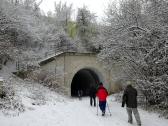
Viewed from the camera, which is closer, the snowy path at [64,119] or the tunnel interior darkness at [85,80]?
the snowy path at [64,119]

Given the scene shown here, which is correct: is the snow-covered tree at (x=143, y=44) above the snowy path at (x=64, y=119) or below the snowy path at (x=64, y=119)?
above

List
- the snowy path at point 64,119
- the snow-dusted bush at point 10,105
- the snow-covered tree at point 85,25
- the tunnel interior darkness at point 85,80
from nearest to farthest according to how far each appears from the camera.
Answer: the snowy path at point 64,119
the snow-dusted bush at point 10,105
the tunnel interior darkness at point 85,80
the snow-covered tree at point 85,25

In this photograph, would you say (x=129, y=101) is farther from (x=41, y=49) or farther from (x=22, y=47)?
(x=41, y=49)

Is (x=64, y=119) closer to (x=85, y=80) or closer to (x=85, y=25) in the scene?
(x=85, y=80)

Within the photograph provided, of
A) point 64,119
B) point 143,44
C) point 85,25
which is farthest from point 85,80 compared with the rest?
point 64,119

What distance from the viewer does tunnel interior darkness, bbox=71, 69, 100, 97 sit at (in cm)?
2779

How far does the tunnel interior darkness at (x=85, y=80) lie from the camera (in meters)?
27.8

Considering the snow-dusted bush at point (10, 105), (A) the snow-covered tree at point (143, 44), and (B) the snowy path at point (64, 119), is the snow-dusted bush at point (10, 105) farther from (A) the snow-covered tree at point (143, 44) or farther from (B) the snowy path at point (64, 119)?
(A) the snow-covered tree at point (143, 44)

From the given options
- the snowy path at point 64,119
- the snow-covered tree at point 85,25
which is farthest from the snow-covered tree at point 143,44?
the snow-covered tree at point 85,25

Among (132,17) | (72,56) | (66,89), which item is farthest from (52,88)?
(132,17)

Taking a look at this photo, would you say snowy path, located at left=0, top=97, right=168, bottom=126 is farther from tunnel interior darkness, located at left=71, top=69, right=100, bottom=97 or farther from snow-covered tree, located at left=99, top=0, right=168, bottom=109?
tunnel interior darkness, located at left=71, top=69, right=100, bottom=97

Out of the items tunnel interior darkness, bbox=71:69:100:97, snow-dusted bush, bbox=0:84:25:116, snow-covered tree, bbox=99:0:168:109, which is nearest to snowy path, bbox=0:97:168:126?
snow-dusted bush, bbox=0:84:25:116

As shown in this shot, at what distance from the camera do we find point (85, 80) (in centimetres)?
3086

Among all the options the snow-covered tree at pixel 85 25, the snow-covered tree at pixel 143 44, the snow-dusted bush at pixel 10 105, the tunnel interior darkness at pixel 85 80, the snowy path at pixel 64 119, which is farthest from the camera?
the snow-covered tree at pixel 85 25
